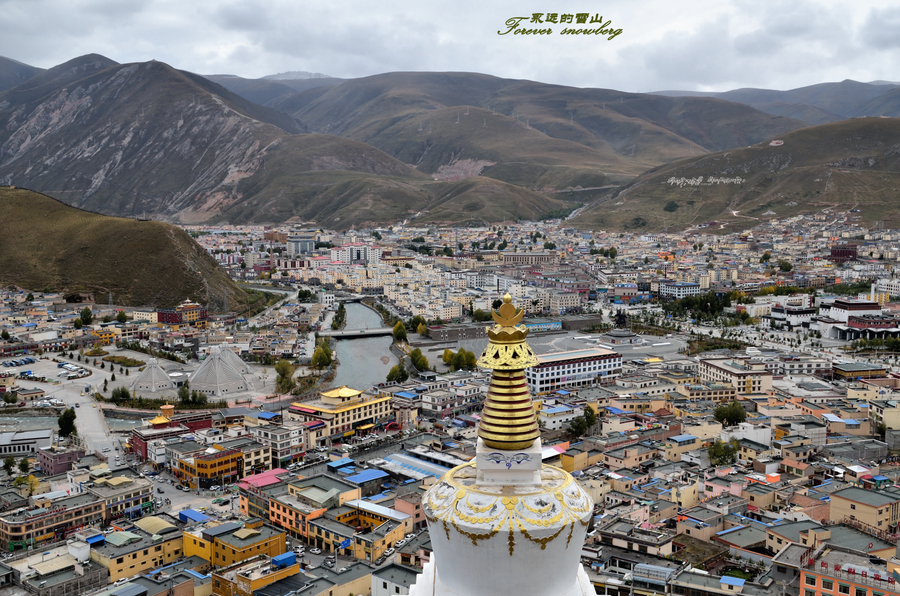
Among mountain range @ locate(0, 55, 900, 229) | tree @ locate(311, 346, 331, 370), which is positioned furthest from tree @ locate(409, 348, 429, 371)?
mountain range @ locate(0, 55, 900, 229)

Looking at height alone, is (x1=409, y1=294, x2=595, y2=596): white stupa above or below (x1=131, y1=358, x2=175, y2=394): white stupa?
above

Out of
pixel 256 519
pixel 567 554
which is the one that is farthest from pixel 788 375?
pixel 567 554

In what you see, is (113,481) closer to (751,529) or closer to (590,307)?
(751,529)

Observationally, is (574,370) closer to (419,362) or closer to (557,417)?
(419,362)

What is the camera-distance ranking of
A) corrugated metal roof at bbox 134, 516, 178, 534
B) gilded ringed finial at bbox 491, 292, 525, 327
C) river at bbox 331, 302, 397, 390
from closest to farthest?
gilded ringed finial at bbox 491, 292, 525, 327, corrugated metal roof at bbox 134, 516, 178, 534, river at bbox 331, 302, 397, 390

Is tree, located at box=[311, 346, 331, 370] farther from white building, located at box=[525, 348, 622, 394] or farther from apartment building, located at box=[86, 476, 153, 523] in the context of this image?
apartment building, located at box=[86, 476, 153, 523]

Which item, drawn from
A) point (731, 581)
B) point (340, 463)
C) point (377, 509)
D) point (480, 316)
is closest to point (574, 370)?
point (340, 463)
